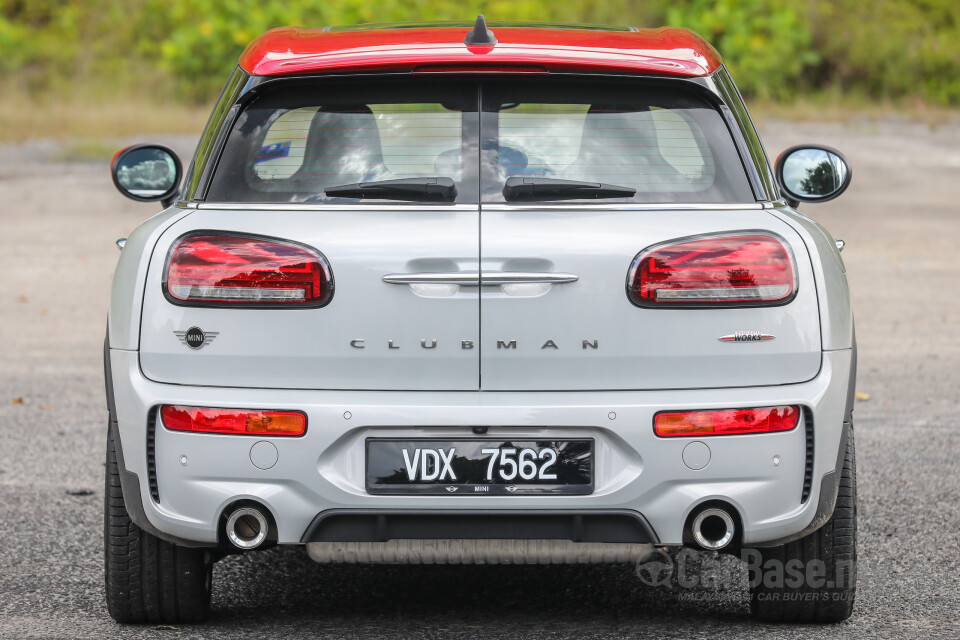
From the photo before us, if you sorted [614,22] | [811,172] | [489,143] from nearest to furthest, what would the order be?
[489,143], [811,172], [614,22]

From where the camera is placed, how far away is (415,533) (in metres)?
3.43

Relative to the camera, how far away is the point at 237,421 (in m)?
3.37

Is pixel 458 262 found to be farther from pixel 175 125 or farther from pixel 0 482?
pixel 175 125

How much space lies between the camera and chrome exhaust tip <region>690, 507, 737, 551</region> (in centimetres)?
342

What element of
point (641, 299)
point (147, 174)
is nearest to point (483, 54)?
point (641, 299)

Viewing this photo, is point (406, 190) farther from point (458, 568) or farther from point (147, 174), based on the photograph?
point (458, 568)

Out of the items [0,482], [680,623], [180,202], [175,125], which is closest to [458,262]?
[180,202]

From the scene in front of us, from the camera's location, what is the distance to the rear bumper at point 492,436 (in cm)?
334

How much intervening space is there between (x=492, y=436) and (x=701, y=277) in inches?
25.2

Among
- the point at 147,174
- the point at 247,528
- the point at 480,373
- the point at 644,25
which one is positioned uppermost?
the point at 644,25

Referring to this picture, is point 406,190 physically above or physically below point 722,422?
above

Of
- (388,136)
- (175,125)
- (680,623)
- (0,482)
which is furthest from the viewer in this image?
(175,125)

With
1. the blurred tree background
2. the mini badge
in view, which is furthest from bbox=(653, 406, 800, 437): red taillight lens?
the blurred tree background

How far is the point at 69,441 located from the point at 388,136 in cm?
355
